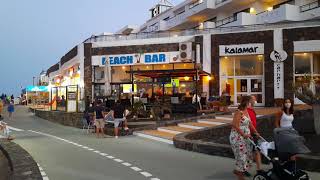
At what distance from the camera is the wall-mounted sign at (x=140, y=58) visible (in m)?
35.8

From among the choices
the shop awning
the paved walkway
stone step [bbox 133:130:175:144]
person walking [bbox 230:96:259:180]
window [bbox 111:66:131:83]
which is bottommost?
the paved walkway

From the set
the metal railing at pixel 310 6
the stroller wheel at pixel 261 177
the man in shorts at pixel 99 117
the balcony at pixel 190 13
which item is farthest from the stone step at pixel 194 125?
the balcony at pixel 190 13

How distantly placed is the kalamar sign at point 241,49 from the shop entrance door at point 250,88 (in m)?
1.92

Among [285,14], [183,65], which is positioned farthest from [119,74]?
[285,14]

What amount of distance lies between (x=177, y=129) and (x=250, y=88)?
44.1 feet

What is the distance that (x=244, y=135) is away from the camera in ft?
30.4

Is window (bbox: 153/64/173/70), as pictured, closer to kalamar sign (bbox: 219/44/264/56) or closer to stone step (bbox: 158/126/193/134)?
kalamar sign (bbox: 219/44/264/56)

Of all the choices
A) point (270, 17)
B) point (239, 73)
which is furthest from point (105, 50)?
point (270, 17)

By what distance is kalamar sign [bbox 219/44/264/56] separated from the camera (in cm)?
3238

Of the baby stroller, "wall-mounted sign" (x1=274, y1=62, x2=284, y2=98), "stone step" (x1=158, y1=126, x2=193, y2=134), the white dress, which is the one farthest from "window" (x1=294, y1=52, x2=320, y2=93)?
the baby stroller

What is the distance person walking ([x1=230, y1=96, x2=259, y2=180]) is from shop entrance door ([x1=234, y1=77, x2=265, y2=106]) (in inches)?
923

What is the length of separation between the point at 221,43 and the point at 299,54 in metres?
5.34

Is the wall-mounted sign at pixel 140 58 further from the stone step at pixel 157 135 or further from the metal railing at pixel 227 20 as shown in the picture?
the stone step at pixel 157 135

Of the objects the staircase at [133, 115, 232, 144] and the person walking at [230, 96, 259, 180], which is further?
the staircase at [133, 115, 232, 144]
